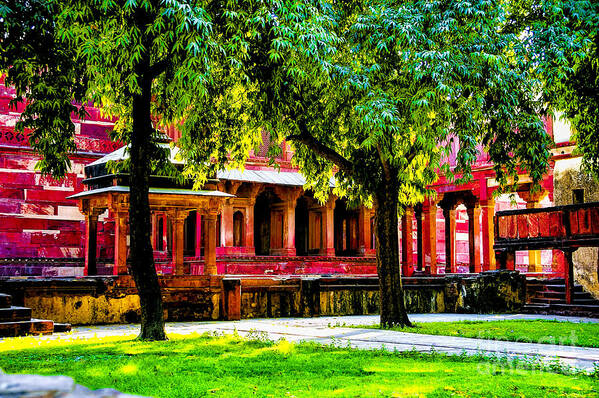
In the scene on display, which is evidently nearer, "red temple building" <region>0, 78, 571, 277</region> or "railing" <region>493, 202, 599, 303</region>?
"red temple building" <region>0, 78, 571, 277</region>

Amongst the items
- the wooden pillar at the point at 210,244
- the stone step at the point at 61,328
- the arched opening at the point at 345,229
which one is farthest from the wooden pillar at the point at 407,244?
the stone step at the point at 61,328

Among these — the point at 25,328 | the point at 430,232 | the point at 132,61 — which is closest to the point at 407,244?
the point at 430,232

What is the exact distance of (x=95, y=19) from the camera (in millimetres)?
9797

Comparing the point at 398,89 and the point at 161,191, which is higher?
the point at 398,89

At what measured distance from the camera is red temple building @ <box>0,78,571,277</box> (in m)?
17.6

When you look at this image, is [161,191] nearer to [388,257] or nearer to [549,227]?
[388,257]

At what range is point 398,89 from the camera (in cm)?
1270

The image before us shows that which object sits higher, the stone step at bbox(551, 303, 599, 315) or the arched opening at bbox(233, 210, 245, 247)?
the arched opening at bbox(233, 210, 245, 247)

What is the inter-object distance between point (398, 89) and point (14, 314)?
27.0ft

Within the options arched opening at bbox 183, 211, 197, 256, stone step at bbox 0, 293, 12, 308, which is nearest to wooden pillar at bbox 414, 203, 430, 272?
arched opening at bbox 183, 211, 197, 256

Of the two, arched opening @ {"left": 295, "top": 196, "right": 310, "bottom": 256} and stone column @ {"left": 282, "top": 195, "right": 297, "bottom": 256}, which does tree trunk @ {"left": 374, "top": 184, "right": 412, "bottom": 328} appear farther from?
arched opening @ {"left": 295, "top": 196, "right": 310, "bottom": 256}

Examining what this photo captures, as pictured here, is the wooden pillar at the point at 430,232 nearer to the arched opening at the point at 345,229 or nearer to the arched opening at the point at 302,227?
the arched opening at the point at 345,229

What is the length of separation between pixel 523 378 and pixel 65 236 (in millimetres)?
18980

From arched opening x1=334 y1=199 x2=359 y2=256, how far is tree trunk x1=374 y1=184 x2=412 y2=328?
638 inches
